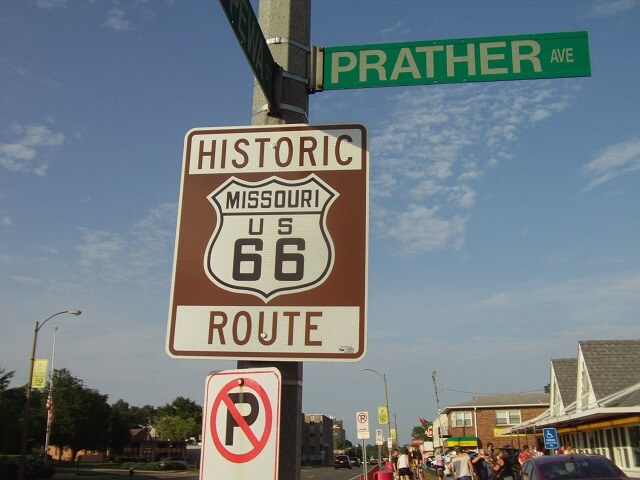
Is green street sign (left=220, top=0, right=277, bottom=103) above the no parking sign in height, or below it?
above

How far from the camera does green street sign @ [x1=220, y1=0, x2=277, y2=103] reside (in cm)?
288

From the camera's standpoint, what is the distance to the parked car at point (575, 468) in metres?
11.1

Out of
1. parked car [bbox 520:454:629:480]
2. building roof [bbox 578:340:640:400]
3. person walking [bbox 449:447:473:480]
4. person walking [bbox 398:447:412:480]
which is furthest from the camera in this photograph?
building roof [bbox 578:340:640:400]

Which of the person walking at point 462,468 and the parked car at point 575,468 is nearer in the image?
the parked car at point 575,468

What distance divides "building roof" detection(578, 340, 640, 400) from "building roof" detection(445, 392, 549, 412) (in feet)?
114

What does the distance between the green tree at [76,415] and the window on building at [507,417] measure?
42.2 m

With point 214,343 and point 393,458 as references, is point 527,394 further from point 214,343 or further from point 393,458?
point 214,343

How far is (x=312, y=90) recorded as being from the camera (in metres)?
3.54

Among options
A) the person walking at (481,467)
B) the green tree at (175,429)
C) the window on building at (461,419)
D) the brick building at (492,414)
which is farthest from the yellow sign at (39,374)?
the green tree at (175,429)

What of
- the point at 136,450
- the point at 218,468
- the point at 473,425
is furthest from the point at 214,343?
the point at 136,450

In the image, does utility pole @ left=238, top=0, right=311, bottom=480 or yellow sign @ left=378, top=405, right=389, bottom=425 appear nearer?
utility pole @ left=238, top=0, right=311, bottom=480

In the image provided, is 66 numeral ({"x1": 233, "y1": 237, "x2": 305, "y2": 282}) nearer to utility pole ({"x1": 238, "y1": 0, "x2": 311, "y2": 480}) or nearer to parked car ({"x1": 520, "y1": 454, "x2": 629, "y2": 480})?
utility pole ({"x1": 238, "y1": 0, "x2": 311, "y2": 480})

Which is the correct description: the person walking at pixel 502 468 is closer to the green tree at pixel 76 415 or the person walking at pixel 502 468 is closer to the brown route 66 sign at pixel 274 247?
the brown route 66 sign at pixel 274 247

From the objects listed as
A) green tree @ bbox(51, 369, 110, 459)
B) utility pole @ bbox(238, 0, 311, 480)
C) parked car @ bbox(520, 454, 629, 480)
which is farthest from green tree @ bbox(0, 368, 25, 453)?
utility pole @ bbox(238, 0, 311, 480)
